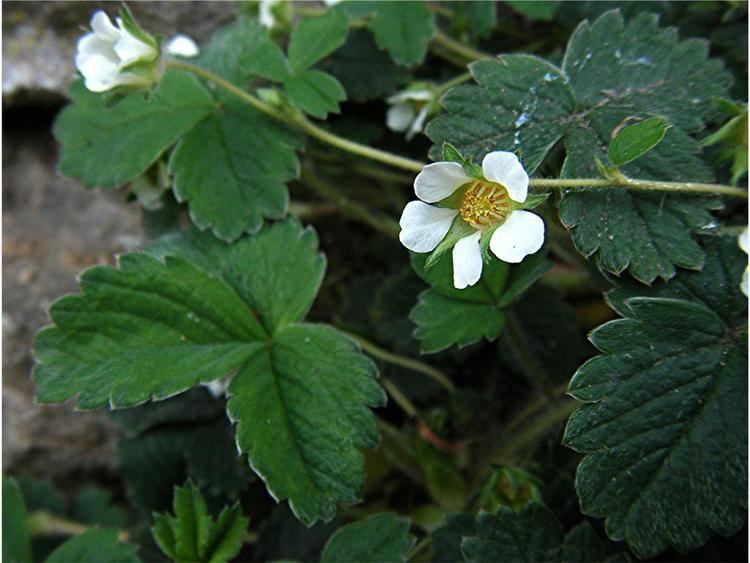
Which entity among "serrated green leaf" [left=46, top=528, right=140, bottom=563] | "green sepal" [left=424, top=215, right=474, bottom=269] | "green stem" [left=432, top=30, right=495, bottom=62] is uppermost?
"green sepal" [left=424, top=215, right=474, bottom=269]

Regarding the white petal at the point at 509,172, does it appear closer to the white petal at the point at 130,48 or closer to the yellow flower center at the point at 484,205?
the yellow flower center at the point at 484,205

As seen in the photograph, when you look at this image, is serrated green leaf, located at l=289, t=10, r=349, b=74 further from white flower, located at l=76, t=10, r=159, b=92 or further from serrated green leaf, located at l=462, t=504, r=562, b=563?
serrated green leaf, located at l=462, t=504, r=562, b=563

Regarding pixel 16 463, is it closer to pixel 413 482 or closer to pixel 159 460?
pixel 159 460

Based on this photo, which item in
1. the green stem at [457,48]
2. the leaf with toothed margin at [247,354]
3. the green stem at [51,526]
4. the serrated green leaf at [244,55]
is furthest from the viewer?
the green stem at [51,526]

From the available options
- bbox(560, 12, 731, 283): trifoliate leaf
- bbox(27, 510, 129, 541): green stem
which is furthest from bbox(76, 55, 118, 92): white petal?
bbox(27, 510, 129, 541): green stem

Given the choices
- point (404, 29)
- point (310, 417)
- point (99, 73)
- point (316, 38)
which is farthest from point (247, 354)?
point (404, 29)

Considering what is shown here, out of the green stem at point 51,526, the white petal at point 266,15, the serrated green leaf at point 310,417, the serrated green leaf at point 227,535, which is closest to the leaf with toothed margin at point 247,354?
the serrated green leaf at point 310,417

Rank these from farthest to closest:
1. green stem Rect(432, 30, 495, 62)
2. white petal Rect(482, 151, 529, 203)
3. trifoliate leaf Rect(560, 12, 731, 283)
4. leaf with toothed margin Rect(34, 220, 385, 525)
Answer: green stem Rect(432, 30, 495, 62)
leaf with toothed margin Rect(34, 220, 385, 525)
trifoliate leaf Rect(560, 12, 731, 283)
white petal Rect(482, 151, 529, 203)
